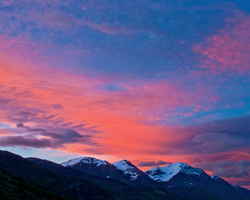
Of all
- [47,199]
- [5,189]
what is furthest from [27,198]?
[47,199]

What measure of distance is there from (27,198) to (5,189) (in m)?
11.5

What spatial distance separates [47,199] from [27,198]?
29.2 m

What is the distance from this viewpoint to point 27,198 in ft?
418

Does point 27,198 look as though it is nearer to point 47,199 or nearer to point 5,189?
point 5,189

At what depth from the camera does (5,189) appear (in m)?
126

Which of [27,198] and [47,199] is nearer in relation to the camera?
[27,198]

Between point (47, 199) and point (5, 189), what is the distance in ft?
112

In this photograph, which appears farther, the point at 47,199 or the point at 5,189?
the point at 47,199

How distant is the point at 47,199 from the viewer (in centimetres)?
15438
